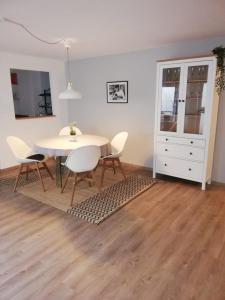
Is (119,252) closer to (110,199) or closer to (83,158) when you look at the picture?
(110,199)

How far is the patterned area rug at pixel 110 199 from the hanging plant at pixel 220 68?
1.76m

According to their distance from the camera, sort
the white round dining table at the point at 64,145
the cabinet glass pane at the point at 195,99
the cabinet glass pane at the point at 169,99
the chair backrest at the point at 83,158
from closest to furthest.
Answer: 1. the chair backrest at the point at 83,158
2. the white round dining table at the point at 64,145
3. the cabinet glass pane at the point at 195,99
4. the cabinet glass pane at the point at 169,99

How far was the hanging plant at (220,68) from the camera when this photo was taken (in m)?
2.98

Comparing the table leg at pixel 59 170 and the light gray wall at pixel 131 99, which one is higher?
the light gray wall at pixel 131 99

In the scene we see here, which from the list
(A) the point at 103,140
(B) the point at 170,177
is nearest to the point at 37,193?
(A) the point at 103,140

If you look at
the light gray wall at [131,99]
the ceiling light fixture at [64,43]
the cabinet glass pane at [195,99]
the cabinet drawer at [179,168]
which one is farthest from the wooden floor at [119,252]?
the ceiling light fixture at [64,43]

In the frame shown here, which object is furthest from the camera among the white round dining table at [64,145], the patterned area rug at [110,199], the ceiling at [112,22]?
the white round dining table at [64,145]

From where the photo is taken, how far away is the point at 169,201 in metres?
3.09

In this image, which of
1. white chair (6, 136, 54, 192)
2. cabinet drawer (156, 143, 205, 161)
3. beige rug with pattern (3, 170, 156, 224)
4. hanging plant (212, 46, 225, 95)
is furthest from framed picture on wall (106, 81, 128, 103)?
white chair (6, 136, 54, 192)

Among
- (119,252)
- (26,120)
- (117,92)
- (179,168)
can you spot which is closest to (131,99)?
(117,92)

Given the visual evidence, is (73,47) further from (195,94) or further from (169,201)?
(169,201)

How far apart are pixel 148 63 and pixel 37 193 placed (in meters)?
2.90

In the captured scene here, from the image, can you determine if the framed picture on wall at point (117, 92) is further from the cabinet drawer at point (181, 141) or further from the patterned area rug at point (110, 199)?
the patterned area rug at point (110, 199)

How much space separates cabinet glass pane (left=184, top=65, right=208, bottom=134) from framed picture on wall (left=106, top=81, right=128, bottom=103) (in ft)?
4.44
